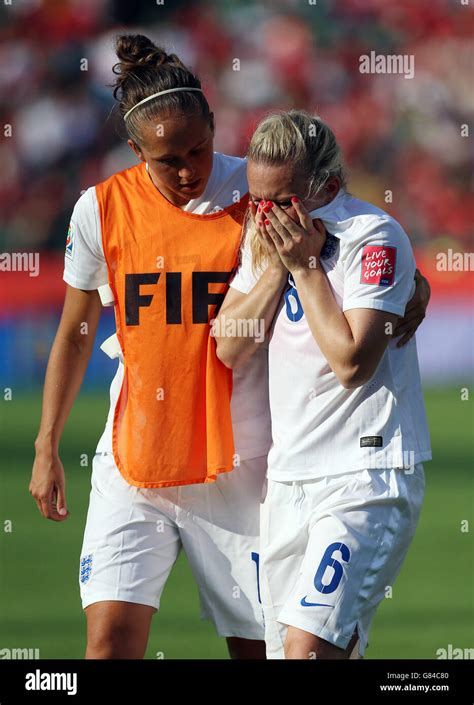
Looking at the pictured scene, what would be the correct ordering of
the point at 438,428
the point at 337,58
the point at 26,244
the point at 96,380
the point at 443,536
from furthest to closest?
the point at 337,58
the point at 26,244
the point at 96,380
the point at 438,428
the point at 443,536

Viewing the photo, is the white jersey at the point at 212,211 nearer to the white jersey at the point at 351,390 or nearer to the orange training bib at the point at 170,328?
the orange training bib at the point at 170,328

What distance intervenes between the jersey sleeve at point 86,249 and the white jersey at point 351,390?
0.66 meters

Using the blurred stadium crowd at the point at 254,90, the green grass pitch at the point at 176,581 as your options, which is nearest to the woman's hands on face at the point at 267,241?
the green grass pitch at the point at 176,581

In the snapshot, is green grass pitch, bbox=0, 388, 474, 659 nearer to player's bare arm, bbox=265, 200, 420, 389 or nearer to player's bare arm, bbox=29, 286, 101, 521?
player's bare arm, bbox=29, 286, 101, 521

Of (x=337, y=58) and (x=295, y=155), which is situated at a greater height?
(x=337, y=58)

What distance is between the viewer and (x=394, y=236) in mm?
2746

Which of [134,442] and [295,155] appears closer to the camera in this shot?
[295,155]

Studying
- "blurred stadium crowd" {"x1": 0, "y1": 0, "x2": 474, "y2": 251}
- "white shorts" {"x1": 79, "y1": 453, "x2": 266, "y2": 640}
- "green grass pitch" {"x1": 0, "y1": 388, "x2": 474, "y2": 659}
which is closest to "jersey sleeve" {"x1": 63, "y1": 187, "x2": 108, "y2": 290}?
"white shorts" {"x1": 79, "y1": 453, "x2": 266, "y2": 640}

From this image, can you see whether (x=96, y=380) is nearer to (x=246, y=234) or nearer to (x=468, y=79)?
(x=468, y=79)

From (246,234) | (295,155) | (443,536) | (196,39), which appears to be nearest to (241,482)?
(246,234)

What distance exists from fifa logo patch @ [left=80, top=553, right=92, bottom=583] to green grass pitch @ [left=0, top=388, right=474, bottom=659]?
3.88 feet

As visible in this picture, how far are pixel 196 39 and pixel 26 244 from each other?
2872 mm

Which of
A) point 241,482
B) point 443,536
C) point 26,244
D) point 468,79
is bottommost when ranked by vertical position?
point 443,536

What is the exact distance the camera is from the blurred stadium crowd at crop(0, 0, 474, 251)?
11656mm
